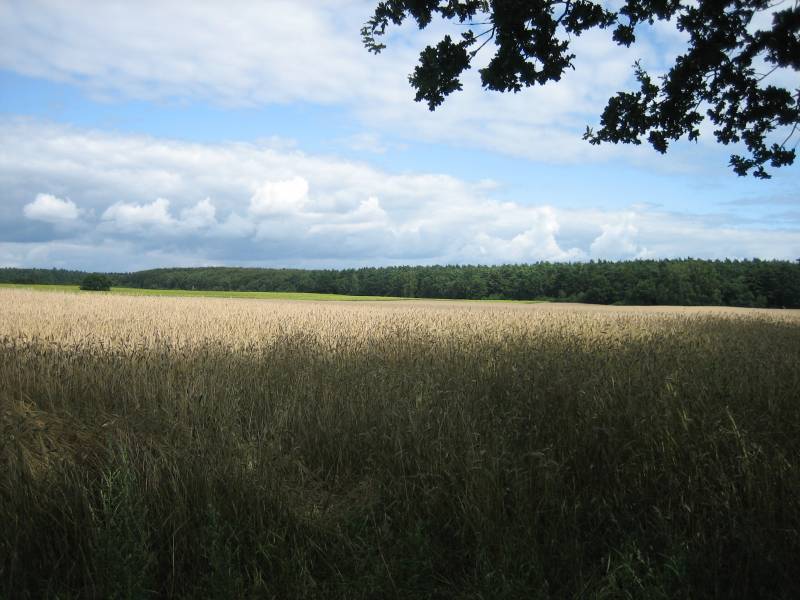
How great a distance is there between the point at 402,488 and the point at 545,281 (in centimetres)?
7755

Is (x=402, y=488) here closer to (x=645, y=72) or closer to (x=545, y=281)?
(x=645, y=72)

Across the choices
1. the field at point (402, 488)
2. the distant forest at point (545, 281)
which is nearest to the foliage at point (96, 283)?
the distant forest at point (545, 281)

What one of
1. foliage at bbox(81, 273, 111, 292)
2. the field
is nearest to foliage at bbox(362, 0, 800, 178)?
the field

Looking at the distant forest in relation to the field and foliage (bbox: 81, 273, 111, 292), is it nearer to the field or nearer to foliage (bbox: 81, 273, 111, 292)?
foliage (bbox: 81, 273, 111, 292)

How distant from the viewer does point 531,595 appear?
109 inches

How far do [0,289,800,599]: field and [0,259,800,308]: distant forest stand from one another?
66650 millimetres

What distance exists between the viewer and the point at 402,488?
3.71 metres

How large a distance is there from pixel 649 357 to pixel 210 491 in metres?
6.06

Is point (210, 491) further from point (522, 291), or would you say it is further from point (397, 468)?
point (522, 291)

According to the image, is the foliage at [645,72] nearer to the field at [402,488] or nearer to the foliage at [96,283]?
the field at [402,488]

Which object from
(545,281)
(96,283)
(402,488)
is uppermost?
(545,281)

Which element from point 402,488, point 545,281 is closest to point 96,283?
point 545,281

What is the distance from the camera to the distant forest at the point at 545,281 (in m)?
66.8

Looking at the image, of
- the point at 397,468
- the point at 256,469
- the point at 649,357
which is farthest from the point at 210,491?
the point at 649,357
